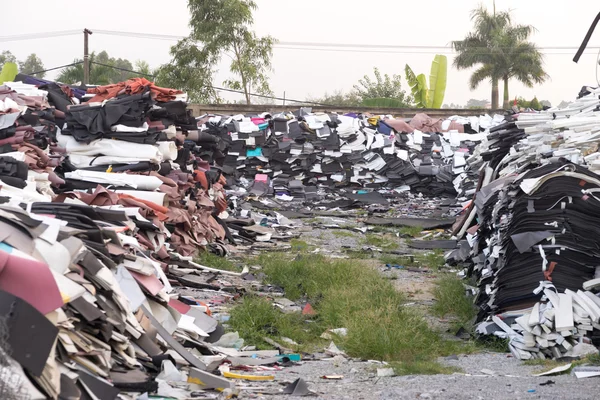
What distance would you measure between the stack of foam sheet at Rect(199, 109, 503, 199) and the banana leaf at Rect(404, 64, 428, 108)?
13.2 metres

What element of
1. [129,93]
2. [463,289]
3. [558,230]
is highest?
[129,93]

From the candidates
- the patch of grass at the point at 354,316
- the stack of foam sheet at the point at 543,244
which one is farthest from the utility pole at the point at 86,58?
the stack of foam sheet at the point at 543,244

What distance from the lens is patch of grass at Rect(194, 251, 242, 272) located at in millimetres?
10711

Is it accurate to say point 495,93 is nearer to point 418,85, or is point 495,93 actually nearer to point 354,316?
point 418,85

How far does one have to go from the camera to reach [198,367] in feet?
18.2

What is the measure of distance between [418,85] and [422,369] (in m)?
30.8

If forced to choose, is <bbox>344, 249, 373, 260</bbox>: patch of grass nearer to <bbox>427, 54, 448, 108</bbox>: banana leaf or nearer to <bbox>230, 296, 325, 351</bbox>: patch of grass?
<bbox>230, 296, 325, 351</bbox>: patch of grass

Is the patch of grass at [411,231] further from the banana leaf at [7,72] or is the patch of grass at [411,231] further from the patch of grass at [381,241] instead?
the banana leaf at [7,72]

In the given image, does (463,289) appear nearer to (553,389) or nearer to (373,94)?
(553,389)

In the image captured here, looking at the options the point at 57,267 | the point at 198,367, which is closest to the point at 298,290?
the point at 198,367

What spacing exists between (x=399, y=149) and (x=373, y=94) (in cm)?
2575

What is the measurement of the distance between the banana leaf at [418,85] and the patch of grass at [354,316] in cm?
2602

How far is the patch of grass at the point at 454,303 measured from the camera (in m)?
8.64

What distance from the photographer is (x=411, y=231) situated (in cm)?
1593
